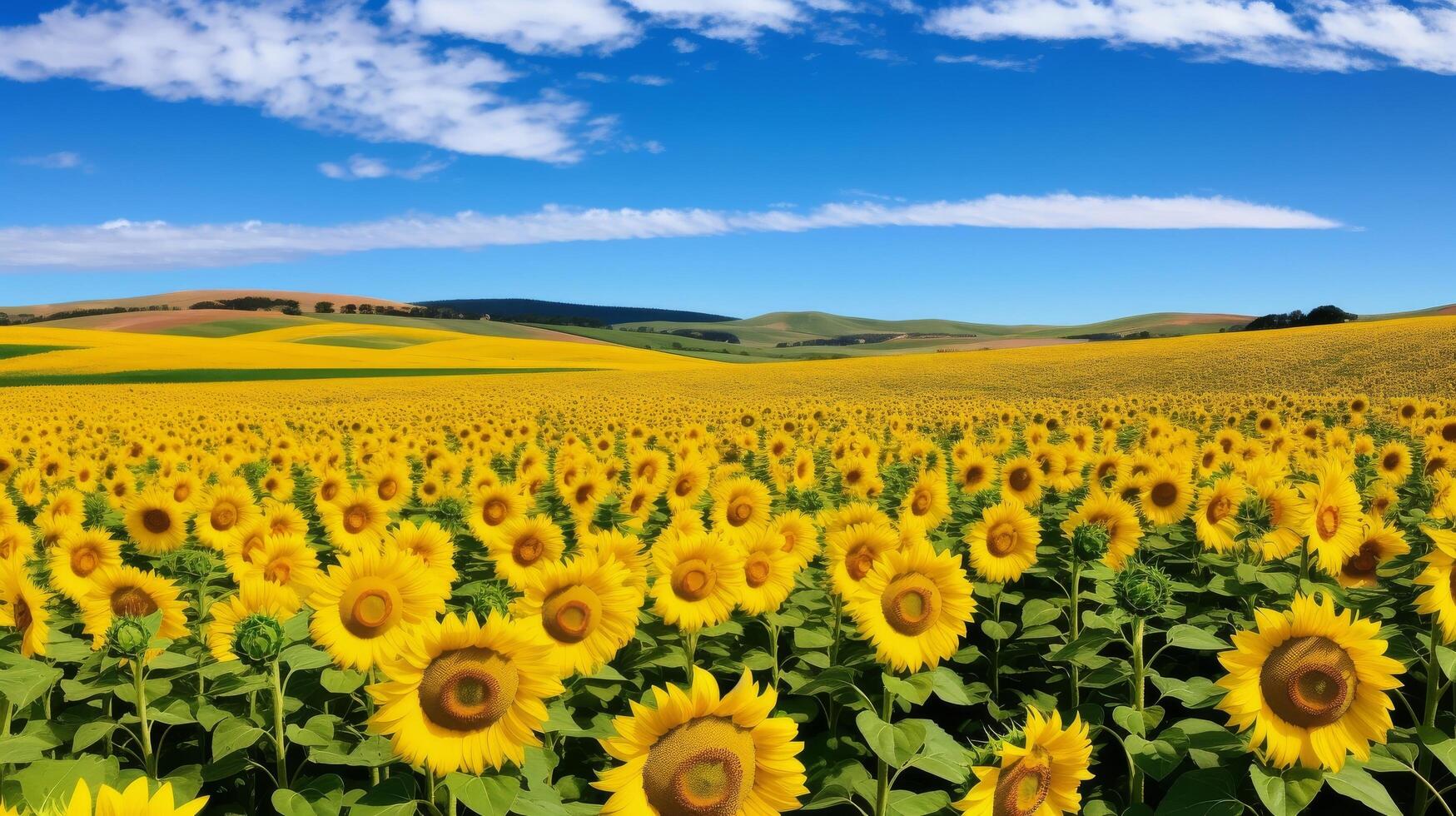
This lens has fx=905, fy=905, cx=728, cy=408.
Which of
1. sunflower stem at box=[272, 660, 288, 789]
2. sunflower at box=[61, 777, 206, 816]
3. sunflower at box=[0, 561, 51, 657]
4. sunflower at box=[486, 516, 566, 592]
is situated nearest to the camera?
sunflower at box=[61, 777, 206, 816]

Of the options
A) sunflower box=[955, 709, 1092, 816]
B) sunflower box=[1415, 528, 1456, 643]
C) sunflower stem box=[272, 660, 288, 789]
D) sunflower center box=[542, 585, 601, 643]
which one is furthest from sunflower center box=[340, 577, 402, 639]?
sunflower box=[1415, 528, 1456, 643]

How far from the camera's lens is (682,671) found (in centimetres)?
532

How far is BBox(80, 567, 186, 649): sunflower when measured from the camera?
15.9 ft

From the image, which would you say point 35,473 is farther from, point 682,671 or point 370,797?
point 370,797

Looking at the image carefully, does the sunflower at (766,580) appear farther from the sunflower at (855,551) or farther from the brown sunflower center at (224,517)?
the brown sunflower center at (224,517)

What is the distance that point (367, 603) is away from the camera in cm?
409

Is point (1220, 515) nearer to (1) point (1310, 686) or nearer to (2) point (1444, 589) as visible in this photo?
(2) point (1444, 589)

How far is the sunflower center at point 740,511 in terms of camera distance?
7.15 m

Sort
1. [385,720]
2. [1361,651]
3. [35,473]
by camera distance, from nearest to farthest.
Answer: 1. [385,720]
2. [1361,651]
3. [35,473]

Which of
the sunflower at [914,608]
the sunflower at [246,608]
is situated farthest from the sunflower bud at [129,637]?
the sunflower at [914,608]

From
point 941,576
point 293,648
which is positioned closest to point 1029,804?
point 941,576

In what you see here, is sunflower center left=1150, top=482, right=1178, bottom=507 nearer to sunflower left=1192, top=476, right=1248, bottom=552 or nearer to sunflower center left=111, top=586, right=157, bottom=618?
sunflower left=1192, top=476, right=1248, bottom=552

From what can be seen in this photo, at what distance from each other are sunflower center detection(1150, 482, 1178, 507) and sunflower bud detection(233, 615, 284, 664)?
638 centimetres

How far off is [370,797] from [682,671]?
247 centimetres
